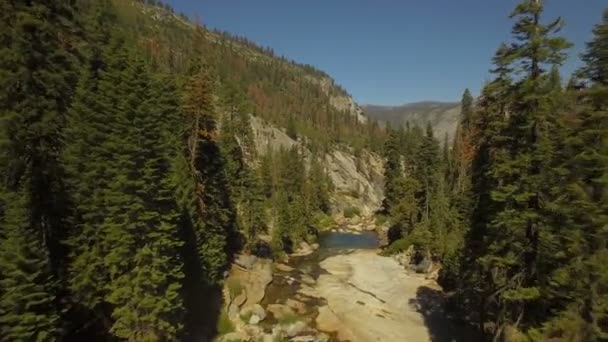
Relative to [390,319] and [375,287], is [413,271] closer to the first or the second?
[375,287]

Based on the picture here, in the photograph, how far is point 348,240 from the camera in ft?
263

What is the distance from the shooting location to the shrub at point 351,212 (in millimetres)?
111600

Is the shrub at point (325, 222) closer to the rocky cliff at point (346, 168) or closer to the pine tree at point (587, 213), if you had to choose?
the rocky cliff at point (346, 168)

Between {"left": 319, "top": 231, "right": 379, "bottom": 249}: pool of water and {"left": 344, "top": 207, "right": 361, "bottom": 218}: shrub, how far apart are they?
19962 millimetres

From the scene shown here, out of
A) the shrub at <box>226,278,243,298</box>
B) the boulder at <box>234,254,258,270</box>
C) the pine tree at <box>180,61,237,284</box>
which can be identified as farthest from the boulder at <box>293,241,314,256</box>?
the pine tree at <box>180,61,237,284</box>

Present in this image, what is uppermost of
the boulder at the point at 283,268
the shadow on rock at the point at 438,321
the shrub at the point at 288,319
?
the boulder at the point at 283,268

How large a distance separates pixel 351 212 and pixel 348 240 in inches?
1322

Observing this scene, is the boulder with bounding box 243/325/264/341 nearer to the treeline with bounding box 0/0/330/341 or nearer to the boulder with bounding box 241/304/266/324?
the boulder with bounding box 241/304/266/324

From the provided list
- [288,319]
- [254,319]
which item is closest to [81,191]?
[254,319]

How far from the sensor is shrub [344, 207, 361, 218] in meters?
112

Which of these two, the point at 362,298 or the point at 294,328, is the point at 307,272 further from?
the point at 294,328

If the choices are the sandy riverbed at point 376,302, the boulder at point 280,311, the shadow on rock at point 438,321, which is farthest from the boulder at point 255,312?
the shadow on rock at point 438,321

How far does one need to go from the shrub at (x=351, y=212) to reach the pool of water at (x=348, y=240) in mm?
19962

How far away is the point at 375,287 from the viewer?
46.6 meters
